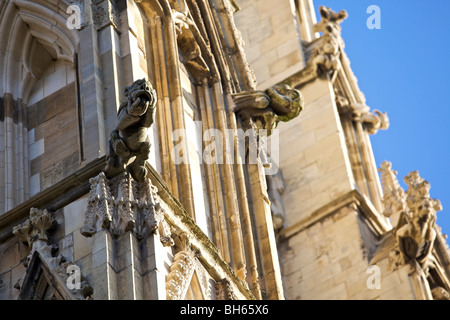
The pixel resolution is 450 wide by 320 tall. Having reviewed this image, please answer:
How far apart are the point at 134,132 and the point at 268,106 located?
6118mm

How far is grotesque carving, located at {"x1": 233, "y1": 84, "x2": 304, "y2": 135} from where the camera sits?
2166 centimetres

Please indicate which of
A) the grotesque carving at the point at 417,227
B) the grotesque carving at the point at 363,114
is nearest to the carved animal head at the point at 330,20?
the grotesque carving at the point at 363,114

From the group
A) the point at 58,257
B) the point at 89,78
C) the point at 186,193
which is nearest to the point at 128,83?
the point at 89,78

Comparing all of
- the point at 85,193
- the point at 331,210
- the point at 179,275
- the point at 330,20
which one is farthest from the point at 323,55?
the point at 179,275

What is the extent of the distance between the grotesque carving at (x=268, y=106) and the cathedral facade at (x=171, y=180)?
0.03m

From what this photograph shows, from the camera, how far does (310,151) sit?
2934 cm

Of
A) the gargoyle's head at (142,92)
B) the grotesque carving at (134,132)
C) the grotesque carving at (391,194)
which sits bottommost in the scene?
the grotesque carving at (134,132)

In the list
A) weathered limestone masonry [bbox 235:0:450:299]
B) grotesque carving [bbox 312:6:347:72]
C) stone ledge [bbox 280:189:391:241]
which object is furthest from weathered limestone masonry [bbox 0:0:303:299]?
grotesque carving [bbox 312:6:347:72]

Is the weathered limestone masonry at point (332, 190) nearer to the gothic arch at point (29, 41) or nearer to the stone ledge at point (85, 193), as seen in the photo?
the gothic arch at point (29, 41)

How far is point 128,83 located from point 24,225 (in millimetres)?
2592

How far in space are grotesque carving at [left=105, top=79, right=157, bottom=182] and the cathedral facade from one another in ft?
0.07

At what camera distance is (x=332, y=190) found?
28344 millimetres

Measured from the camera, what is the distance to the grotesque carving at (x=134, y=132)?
15859 millimetres

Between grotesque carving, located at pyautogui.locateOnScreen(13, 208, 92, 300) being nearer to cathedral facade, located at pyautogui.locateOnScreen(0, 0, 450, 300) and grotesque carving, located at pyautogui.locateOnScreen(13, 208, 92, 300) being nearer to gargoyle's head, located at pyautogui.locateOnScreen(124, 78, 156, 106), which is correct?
cathedral facade, located at pyautogui.locateOnScreen(0, 0, 450, 300)
